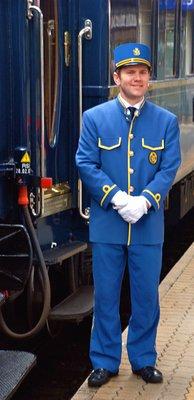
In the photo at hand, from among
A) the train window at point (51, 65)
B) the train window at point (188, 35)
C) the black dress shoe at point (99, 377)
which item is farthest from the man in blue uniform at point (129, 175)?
the train window at point (188, 35)

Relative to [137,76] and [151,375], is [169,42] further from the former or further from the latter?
[151,375]

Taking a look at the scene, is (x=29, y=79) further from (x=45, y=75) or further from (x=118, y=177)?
(x=118, y=177)

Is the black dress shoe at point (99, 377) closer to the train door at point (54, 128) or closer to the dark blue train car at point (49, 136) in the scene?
the dark blue train car at point (49, 136)

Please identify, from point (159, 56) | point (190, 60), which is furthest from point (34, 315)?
point (190, 60)

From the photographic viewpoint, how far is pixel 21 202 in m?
4.79

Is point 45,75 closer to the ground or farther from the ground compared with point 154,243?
farther from the ground

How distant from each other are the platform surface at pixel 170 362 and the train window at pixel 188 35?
2642 mm

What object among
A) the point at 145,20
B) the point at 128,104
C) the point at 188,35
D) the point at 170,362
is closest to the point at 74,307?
the point at 170,362

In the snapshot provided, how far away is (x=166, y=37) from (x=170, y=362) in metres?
3.27

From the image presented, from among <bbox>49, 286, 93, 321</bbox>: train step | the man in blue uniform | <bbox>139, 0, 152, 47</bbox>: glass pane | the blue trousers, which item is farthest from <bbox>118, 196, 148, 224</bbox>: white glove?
<bbox>139, 0, 152, 47</bbox>: glass pane

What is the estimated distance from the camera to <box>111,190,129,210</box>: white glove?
4.28 meters

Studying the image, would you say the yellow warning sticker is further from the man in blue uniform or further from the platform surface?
the platform surface

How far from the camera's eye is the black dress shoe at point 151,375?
4.60 m

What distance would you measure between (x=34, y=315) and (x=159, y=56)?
2.69m
